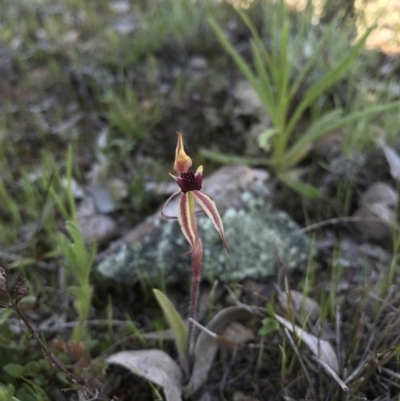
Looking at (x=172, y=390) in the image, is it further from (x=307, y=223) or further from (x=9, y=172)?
(x=9, y=172)

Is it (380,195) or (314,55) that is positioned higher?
(314,55)

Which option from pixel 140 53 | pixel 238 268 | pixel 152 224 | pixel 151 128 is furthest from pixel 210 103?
pixel 238 268

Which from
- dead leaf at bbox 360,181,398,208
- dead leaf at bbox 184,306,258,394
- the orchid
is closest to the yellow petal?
the orchid

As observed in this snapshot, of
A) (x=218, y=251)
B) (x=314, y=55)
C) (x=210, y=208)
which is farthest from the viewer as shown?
(x=314, y=55)

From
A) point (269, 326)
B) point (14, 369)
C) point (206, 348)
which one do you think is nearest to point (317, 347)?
point (269, 326)

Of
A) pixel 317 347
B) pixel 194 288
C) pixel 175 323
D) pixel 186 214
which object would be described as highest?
pixel 186 214

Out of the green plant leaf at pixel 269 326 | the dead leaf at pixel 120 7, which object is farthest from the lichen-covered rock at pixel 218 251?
the dead leaf at pixel 120 7

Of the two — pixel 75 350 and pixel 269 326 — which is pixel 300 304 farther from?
pixel 75 350

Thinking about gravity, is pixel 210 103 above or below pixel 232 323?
above
